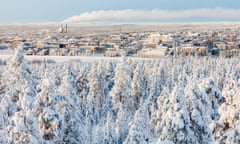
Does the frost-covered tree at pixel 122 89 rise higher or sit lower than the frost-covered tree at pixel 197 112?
lower

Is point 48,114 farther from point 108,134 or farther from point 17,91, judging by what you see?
point 108,134

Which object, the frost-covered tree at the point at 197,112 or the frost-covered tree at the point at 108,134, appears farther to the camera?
the frost-covered tree at the point at 108,134

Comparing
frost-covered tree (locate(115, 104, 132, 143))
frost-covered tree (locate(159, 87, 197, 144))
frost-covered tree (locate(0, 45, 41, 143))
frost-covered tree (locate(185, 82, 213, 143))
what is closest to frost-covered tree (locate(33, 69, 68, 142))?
frost-covered tree (locate(0, 45, 41, 143))

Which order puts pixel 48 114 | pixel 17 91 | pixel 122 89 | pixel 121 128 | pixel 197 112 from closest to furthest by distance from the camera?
1. pixel 48 114
2. pixel 197 112
3. pixel 17 91
4. pixel 121 128
5. pixel 122 89

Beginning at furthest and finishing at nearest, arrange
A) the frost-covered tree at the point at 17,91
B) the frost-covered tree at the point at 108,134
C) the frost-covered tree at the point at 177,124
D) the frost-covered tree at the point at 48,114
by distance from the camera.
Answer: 1. the frost-covered tree at the point at 108,134
2. the frost-covered tree at the point at 17,91
3. the frost-covered tree at the point at 48,114
4. the frost-covered tree at the point at 177,124

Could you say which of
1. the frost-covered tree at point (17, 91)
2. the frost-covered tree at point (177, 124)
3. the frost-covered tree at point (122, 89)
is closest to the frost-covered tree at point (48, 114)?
the frost-covered tree at point (17, 91)

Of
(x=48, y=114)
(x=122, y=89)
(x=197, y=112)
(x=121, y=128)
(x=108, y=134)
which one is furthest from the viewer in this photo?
(x=122, y=89)

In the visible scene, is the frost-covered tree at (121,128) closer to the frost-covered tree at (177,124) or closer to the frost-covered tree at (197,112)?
the frost-covered tree at (197,112)

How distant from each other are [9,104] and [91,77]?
3610 cm

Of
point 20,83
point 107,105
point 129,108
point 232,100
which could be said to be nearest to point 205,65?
point 107,105

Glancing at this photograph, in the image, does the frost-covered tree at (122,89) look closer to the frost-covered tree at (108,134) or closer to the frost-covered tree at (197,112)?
the frost-covered tree at (108,134)

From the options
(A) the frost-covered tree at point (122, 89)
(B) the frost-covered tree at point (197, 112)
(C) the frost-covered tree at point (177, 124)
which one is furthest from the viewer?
(A) the frost-covered tree at point (122, 89)

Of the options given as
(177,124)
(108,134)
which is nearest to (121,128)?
(108,134)

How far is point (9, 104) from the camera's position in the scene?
27859 mm
